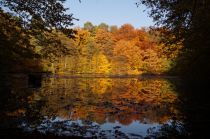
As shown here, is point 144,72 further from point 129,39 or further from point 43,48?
point 43,48

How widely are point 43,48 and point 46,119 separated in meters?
3.09

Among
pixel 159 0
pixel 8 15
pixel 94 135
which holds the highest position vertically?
pixel 159 0

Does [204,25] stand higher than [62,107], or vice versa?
[204,25]

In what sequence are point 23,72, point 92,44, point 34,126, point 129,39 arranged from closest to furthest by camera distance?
point 34,126 < point 23,72 < point 92,44 < point 129,39

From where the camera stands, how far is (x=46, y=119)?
13.1m

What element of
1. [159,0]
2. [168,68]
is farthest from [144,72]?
[159,0]

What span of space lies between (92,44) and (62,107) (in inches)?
2529

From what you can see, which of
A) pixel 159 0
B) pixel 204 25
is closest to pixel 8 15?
pixel 204 25

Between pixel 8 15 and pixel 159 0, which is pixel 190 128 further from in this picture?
pixel 159 0

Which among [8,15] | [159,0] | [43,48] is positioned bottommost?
[43,48]

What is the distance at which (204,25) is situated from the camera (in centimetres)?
1688

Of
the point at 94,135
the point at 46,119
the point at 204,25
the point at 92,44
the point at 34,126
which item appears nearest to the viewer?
the point at 94,135

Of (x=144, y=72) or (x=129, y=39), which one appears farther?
(x=129, y=39)

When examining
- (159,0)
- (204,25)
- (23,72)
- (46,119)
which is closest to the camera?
(46,119)
